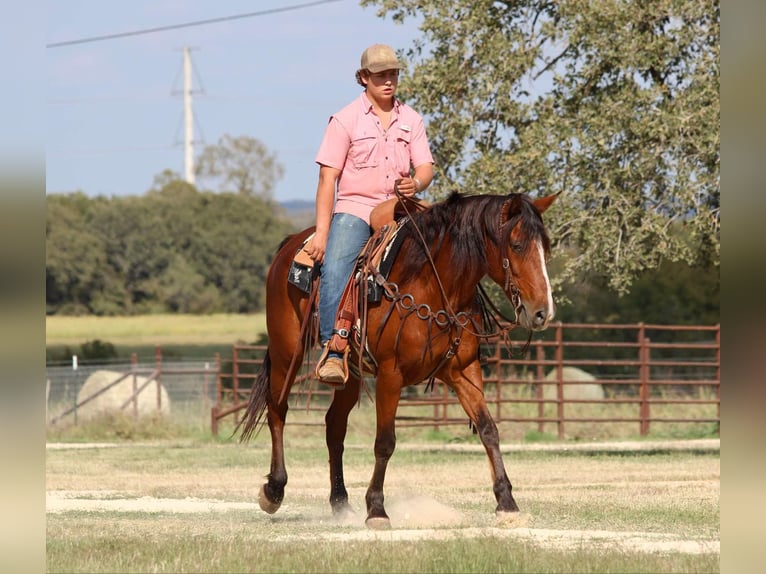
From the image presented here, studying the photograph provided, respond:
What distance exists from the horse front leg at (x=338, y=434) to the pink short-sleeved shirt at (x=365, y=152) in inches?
60.7

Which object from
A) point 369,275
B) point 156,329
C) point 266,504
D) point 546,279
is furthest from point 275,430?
point 156,329

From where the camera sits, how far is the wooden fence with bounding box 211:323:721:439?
21.4 meters

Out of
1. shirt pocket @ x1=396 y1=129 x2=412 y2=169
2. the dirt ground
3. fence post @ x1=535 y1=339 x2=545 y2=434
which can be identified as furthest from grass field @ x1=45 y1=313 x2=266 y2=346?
shirt pocket @ x1=396 y1=129 x2=412 y2=169

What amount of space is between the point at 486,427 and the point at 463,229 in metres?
1.36

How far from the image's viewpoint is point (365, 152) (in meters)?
9.20

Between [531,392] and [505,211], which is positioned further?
[531,392]

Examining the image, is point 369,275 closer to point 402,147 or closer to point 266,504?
point 402,147

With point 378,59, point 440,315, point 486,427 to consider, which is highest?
point 378,59

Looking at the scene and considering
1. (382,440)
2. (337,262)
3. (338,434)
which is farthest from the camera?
(338,434)

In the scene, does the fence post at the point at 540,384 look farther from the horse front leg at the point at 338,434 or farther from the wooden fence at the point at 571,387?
the horse front leg at the point at 338,434

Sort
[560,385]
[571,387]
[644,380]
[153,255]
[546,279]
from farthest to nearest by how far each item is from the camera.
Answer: [153,255] → [571,387] → [644,380] → [560,385] → [546,279]

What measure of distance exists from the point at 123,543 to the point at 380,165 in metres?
3.22

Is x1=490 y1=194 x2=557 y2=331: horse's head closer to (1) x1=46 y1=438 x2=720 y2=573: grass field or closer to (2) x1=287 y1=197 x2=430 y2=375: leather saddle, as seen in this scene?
(2) x1=287 y1=197 x2=430 y2=375: leather saddle

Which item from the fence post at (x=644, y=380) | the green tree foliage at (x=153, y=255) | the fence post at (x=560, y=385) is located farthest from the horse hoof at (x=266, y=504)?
the green tree foliage at (x=153, y=255)
